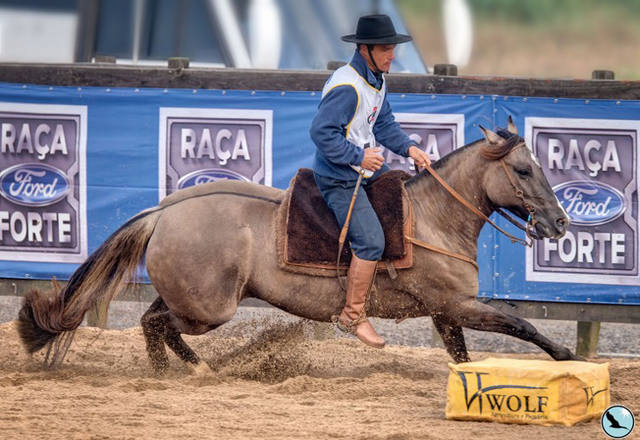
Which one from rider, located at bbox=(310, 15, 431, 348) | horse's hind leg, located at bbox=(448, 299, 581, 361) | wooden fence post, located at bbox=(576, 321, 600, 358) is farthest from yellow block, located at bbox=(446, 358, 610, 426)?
wooden fence post, located at bbox=(576, 321, 600, 358)

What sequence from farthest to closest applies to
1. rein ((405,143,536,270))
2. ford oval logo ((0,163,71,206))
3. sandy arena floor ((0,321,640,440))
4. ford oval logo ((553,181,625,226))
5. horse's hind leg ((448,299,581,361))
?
ford oval logo ((0,163,71,206)) → ford oval logo ((553,181,625,226)) → rein ((405,143,536,270)) → horse's hind leg ((448,299,581,361)) → sandy arena floor ((0,321,640,440))

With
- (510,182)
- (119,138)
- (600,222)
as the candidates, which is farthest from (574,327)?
(119,138)

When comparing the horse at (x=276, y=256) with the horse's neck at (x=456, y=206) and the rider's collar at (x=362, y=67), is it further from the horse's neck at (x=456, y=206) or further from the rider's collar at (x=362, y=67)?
the rider's collar at (x=362, y=67)

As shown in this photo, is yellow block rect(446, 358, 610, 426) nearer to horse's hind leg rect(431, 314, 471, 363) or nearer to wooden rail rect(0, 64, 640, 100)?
horse's hind leg rect(431, 314, 471, 363)

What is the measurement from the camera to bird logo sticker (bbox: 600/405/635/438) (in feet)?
19.0

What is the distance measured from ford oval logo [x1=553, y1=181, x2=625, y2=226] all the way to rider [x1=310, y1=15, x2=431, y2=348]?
6.55 feet

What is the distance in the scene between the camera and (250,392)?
7.24 m

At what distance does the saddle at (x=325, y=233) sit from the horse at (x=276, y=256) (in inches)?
3.4

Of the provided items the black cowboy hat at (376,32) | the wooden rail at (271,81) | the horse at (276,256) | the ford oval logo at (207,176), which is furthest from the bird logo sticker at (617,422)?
the ford oval logo at (207,176)

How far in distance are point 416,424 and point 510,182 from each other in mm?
2063

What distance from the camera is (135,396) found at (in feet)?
22.9

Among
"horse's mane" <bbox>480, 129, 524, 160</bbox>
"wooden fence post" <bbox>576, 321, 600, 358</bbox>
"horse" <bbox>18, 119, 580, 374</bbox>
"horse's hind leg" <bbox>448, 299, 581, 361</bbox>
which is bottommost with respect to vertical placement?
"wooden fence post" <bbox>576, 321, 600, 358</bbox>

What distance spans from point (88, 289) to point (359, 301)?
198 cm

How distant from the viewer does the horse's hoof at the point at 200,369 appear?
777cm
